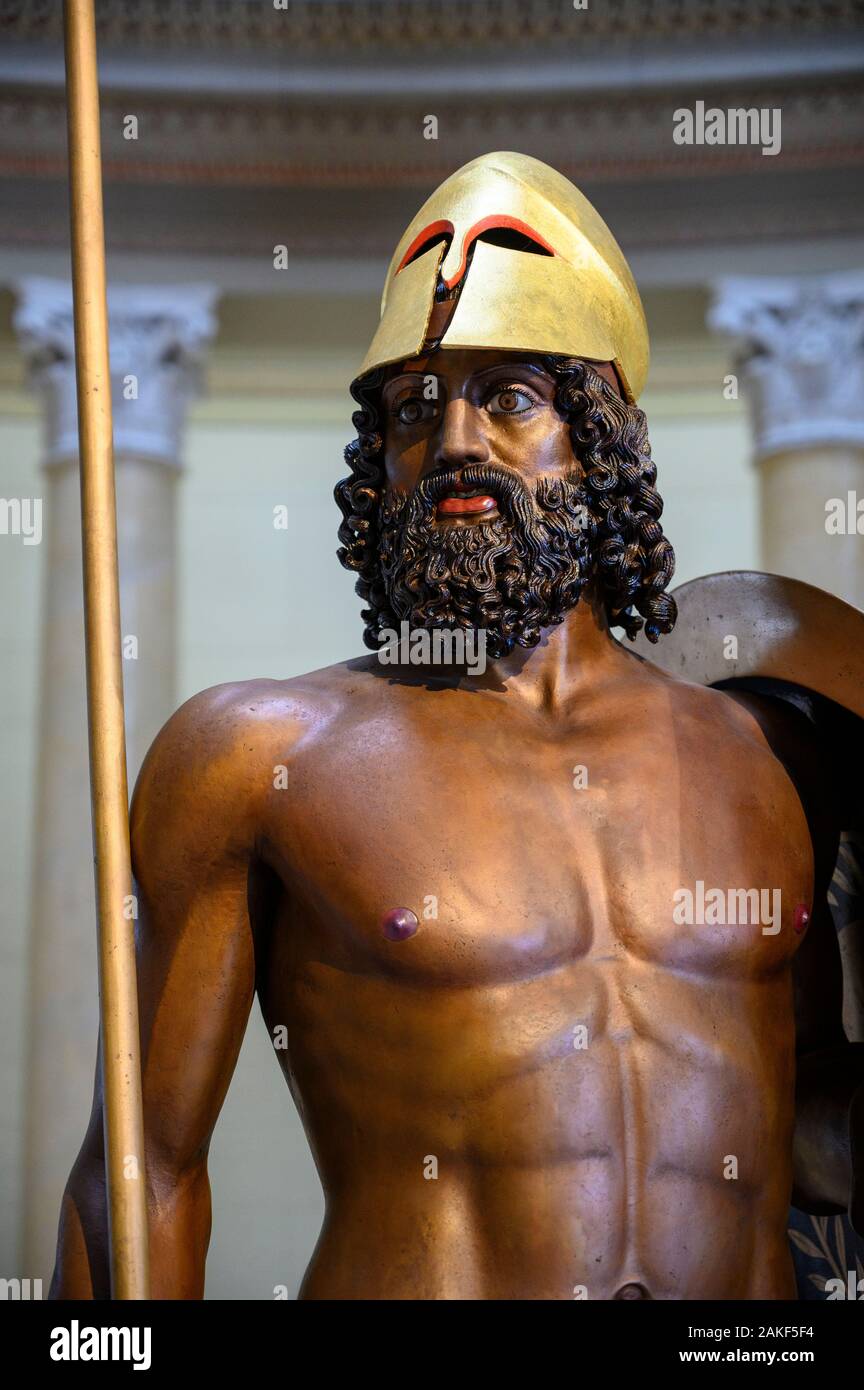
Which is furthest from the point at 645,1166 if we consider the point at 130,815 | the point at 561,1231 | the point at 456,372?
the point at 456,372

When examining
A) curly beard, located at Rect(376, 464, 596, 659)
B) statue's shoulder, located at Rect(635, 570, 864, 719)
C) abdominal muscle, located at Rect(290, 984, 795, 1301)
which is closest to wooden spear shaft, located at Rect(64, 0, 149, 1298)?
abdominal muscle, located at Rect(290, 984, 795, 1301)

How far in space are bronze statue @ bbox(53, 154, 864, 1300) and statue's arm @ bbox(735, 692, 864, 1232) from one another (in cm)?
4

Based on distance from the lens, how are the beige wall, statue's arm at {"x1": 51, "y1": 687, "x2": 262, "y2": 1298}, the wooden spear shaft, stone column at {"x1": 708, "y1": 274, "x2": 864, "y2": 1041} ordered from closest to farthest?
the wooden spear shaft < statue's arm at {"x1": 51, "y1": 687, "x2": 262, "y2": 1298} < stone column at {"x1": 708, "y1": 274, "x2": 864, "y2": 1041} < the beige wall

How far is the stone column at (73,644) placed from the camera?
18.7 ft

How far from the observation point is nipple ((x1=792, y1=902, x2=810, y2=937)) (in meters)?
3.15

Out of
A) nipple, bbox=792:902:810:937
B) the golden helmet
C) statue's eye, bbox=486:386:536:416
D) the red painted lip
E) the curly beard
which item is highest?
the golden helmet

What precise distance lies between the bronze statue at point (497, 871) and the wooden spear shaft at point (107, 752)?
0.92 feet

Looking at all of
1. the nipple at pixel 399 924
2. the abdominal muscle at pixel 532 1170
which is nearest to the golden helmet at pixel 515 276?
the nipple at pixel 399 924

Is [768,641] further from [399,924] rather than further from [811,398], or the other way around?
[811,398]

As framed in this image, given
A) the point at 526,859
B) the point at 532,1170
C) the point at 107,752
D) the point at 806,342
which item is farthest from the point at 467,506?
the point at 806,342

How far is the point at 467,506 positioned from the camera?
311 cm

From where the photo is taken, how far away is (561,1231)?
288cm

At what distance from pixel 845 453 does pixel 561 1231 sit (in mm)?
3291

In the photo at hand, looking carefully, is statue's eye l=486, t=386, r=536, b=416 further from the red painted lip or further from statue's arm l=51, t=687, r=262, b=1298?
statue's arm l=51, t=687, r=262, b=1298
